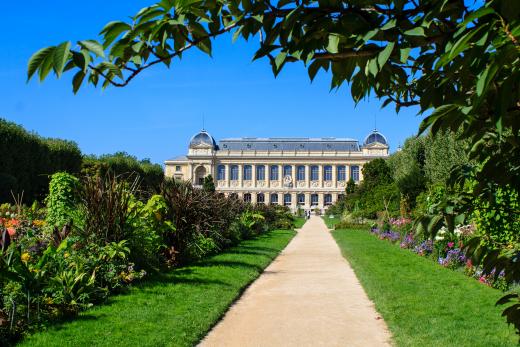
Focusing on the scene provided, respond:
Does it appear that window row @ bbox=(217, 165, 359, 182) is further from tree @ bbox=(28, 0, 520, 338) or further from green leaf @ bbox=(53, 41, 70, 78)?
green leaf @ bbox=(53, 41, 70, 78)

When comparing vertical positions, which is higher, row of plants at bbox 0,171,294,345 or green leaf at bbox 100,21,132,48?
green leaf at bbox 100,21,132,48

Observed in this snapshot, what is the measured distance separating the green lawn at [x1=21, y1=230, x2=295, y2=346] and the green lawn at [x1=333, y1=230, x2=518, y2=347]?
202cm

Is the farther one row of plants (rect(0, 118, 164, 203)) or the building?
the building

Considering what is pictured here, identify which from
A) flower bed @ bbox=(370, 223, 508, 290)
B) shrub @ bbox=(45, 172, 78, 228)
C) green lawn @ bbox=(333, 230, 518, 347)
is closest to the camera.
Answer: green lawn @ bbox=(333, 230, 518, 347)

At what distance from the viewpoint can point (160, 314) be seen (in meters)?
6.11

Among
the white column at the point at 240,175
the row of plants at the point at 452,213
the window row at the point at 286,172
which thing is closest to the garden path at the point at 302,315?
the row of plants at the point at 452,213

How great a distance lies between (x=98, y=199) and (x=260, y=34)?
723 cm

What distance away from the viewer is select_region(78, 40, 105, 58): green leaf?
1166mm

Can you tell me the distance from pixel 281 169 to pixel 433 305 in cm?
9077

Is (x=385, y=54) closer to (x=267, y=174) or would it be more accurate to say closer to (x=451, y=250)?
(x=451, y=250)

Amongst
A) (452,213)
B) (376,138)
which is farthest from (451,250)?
(376,138)

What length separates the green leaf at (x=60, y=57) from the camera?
1102mm

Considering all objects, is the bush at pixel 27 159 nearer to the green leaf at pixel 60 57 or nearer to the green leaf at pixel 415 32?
the green leaf at pixel 60 57

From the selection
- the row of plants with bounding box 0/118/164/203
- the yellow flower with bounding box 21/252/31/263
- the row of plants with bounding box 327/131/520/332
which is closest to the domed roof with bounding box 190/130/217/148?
the row of plants with bounding box 327/131/520/332
